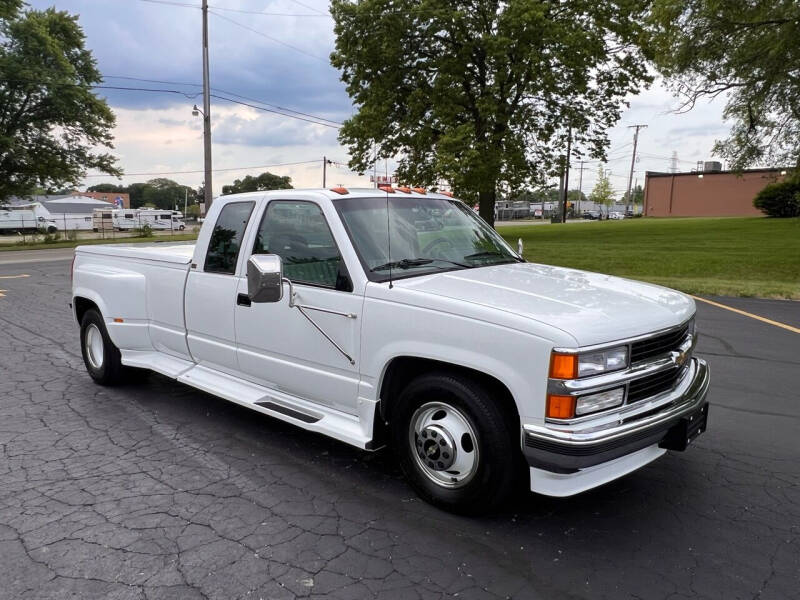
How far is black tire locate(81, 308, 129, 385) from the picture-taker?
5.93m

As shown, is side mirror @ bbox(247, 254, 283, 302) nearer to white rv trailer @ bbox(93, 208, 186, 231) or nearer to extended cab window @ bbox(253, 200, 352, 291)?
extended cab window @ bbox(253, 200, 352, 291)

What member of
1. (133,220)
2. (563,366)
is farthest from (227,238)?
(133,220)

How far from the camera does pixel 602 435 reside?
300 centimetres

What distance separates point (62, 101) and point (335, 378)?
122 feet

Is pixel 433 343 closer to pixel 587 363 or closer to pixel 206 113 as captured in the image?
pixel 587 363

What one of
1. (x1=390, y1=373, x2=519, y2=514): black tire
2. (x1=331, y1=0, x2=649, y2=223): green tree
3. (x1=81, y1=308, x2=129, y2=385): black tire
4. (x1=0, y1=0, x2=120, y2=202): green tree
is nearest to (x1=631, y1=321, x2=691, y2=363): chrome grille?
(x1=390, y1=373, x2=519, y2=514): black tire

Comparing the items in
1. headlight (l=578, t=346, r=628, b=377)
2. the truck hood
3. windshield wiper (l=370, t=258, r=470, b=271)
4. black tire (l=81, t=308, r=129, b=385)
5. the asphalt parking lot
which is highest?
windshield wiper (l=370, t=258, r=470, b=271)

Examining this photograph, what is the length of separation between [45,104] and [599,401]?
128 feet

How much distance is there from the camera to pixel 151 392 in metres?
5.98

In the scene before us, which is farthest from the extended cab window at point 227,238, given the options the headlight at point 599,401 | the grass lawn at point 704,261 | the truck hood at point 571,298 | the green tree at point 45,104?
the green tree at point 45,104

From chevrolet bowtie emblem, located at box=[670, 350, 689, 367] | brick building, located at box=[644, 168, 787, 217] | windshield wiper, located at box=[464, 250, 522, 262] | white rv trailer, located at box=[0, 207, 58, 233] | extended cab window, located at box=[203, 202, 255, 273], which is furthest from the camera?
brick building, located at box=[644, 168, 787, 217]

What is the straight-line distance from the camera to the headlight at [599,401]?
9.88 feet

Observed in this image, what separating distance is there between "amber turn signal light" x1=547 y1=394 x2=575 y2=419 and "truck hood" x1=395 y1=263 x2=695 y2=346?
0.91ft

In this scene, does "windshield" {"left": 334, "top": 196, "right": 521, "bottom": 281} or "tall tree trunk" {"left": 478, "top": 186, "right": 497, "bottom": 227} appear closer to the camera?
"windshield" {"left": 334, "top": 196, "right": 521, "bottom": 281}
